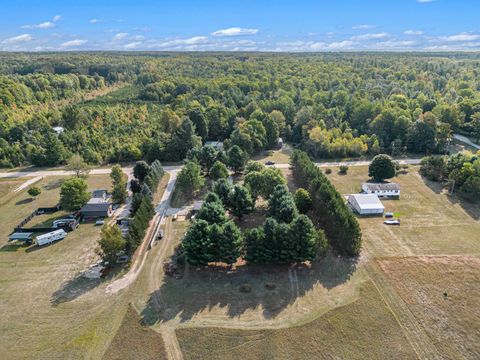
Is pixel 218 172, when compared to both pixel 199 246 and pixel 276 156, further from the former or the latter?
pixel 276 156

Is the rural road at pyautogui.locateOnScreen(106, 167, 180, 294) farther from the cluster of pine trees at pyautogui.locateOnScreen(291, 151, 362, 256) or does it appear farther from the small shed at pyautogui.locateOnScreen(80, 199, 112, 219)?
the cluster of pine trees at pyautogui.locateOnScreen(291, 151, 362, 256)

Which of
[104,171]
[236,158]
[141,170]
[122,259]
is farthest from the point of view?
[104,171]

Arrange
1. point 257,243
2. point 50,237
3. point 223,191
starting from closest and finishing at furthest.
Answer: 1. point 257,243
2. point 50,237
3. point 223,191

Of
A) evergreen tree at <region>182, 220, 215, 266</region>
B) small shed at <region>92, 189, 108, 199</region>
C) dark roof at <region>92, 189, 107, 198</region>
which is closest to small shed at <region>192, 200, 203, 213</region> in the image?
evergreen tree at <region>182, 220, 215, 266</region>

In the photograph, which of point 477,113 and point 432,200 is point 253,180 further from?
point 477,113

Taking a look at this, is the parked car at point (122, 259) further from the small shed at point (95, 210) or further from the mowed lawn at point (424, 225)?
the mowed lawn at point (424, 225)

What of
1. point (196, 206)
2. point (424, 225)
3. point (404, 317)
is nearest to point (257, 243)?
point (404, 317)

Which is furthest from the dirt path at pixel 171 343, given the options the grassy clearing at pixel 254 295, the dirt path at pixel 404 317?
the dirt path at pixel 404 317
